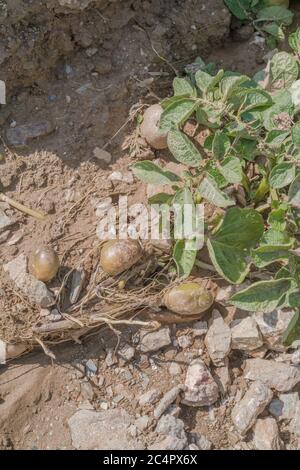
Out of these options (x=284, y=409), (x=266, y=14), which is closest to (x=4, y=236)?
(x=284, y=409)

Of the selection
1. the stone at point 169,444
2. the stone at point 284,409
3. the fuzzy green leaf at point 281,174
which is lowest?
the stone at point 284,409

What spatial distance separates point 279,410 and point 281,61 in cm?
122

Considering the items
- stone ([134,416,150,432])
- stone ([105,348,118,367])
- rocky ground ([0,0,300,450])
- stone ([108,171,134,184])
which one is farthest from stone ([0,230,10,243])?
stone ([134,416,150,432])

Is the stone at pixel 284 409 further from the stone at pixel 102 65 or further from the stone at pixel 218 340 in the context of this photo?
the stone at pixel 102 65

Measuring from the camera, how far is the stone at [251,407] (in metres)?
1.97

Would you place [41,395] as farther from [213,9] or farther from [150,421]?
[213,9]

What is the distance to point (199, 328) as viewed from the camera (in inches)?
81.9

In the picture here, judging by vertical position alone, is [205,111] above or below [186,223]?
above

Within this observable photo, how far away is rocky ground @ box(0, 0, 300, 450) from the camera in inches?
77.7

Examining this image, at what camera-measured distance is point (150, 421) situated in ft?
6.42

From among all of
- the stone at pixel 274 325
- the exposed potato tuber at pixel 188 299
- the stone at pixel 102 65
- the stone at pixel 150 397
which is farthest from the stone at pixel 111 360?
the stone at pixel 102 65

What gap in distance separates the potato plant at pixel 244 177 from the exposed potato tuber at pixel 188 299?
6 centimetres

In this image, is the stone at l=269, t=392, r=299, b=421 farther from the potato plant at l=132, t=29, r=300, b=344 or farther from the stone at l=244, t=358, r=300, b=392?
the potato plant at l=132, t=29, r=300, b=344

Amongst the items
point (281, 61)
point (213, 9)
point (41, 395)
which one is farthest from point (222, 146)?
point (41, 395)
